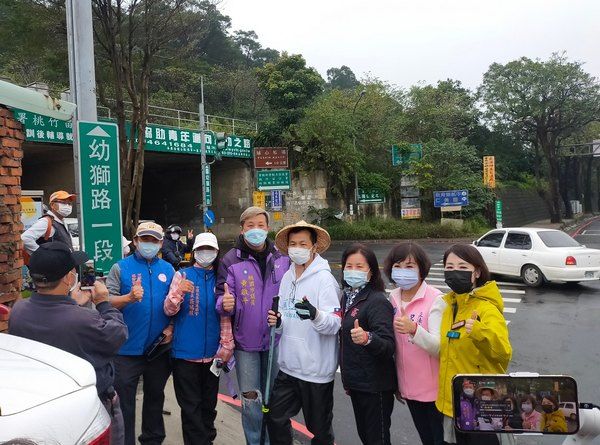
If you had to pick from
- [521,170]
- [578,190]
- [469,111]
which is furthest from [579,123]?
[578,190]

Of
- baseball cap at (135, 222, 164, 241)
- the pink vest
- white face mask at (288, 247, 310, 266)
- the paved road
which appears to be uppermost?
baseball cap at (135, 222, 164, 241)

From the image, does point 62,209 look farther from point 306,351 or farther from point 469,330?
point 469,330

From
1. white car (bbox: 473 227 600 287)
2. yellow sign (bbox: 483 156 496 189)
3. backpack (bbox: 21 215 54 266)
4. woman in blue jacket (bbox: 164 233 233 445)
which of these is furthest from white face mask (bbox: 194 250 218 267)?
yellow sign (bbox: 483 156 496 189)

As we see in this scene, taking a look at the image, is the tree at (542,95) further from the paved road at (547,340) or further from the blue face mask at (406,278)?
the blue face mask at (406,278)

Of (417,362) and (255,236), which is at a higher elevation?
(255,236)

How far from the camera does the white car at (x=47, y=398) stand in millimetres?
1418

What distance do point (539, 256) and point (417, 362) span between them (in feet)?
29.0

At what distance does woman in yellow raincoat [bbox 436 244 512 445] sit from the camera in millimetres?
2314

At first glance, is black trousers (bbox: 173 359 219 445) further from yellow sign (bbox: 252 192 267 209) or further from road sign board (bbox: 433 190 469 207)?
road sign board (bbox: 433 190 469 207)

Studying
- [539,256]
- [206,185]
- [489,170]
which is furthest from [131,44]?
[489,170]

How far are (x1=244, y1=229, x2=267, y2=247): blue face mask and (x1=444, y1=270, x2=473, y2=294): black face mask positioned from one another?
1.32 meters

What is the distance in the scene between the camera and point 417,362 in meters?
2.75

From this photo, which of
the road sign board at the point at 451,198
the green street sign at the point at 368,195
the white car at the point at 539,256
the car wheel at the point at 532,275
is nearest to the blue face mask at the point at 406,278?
the white car at the point at 539,256

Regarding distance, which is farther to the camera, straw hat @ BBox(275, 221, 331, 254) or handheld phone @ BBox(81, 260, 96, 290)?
straw hat @ BBox(275, 221, 331, 254)
